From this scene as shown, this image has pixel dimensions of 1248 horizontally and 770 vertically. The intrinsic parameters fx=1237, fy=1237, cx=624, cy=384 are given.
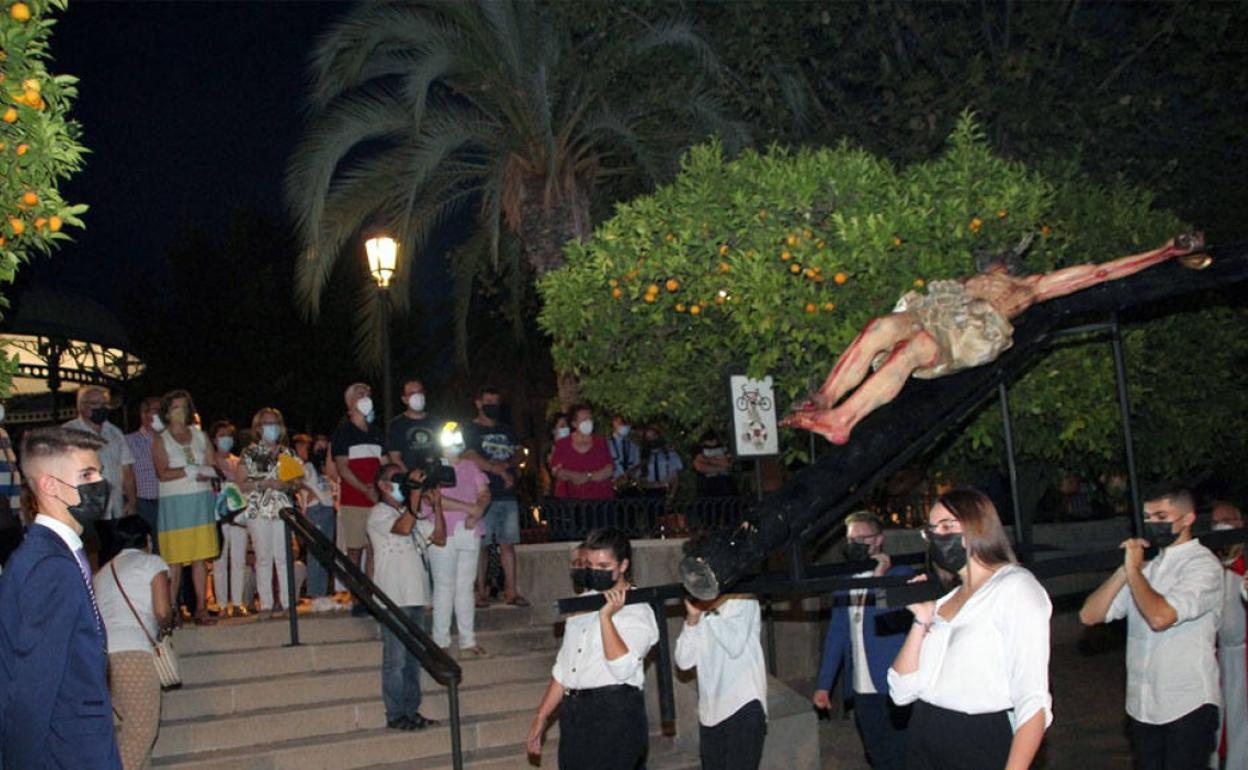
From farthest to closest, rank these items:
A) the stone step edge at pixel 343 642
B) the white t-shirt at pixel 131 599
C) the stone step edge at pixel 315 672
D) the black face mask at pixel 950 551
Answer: the stone step edge at pixel 343 642, the stone step edge at pixel 315 672, the white t-shirt at pixel 131 599, the black face mask at pixel 950 551

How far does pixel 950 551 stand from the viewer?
4473 millimetres

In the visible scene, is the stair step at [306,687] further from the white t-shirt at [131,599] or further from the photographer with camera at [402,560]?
the white t-shirt at [131,599]

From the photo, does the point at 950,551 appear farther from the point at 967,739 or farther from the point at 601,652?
the point at 601,652

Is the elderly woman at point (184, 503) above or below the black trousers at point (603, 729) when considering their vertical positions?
above

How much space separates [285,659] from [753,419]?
4690 mm

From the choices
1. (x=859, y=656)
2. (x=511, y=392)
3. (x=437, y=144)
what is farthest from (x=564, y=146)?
(x=511, y=392)

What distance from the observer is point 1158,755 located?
624 centimetres

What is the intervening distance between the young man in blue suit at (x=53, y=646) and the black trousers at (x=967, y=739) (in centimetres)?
290

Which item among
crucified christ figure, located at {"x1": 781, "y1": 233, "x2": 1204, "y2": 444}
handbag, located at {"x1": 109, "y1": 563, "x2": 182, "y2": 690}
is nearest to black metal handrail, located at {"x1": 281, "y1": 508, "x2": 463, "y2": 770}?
handbag, located at {"x1": 109, "y1": 563, "x2": 182, "y2": 690}

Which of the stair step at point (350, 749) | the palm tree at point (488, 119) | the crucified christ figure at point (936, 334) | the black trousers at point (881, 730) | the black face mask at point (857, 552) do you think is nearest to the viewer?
the crucified christ figure at point (936, 334)

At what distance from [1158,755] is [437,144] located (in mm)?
9298

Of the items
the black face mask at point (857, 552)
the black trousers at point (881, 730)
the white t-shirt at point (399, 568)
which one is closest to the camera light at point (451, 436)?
the white t-shirt at point (399, 568)

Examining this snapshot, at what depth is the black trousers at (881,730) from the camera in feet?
26.2

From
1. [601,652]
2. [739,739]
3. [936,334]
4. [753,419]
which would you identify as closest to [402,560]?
[739,739]
